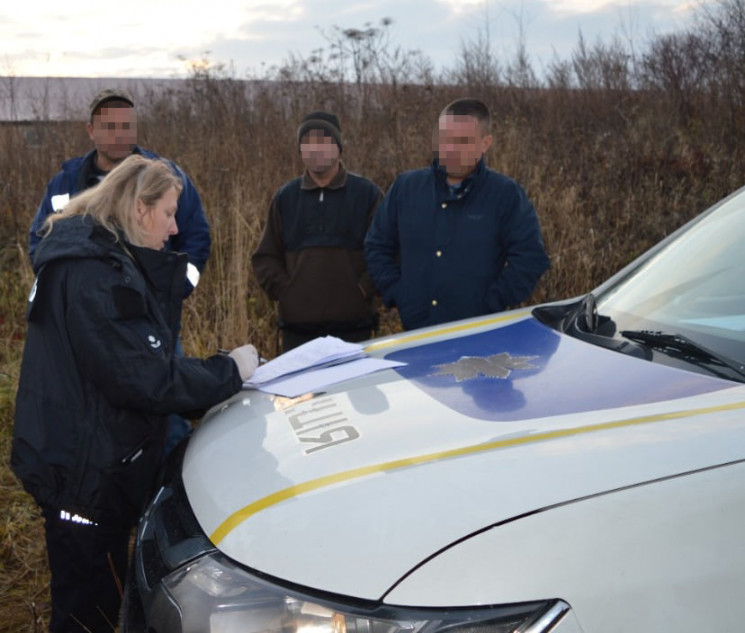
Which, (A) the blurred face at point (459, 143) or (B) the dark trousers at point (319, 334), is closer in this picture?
(A) the blurred face at point (459, 143)

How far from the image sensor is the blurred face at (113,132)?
404 centimetres

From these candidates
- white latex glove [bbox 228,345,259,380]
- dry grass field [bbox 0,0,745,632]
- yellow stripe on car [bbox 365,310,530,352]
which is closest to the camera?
white latex glove [bbox 228,345,259,380]

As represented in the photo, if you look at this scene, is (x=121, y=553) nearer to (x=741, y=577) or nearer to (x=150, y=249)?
(x=150, y=249)

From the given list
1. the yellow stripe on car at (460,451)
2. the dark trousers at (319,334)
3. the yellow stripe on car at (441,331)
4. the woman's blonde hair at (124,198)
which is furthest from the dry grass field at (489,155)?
the yellow stripe on car at (460,451)

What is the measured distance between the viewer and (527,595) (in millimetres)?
1375

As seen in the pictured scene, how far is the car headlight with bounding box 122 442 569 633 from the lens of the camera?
1372 mm

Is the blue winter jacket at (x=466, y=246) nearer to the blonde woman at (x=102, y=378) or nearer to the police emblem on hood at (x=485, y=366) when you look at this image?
the blonde woman at (x=102, y=378)

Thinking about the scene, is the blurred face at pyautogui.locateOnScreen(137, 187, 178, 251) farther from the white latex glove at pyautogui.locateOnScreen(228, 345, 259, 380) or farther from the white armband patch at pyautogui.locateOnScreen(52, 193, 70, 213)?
the white armband patch at pyautogui.locateOnScreen(52, 193, 70, 213)

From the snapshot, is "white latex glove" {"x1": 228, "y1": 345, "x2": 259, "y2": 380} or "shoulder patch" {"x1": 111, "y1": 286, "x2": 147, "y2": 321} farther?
"white latex glove" {"x1": 228, "y1": 345, "x2": 259, "y2": 380}

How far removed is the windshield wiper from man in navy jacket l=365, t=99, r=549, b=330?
159cm

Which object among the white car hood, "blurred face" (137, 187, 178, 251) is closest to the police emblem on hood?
the white car hood

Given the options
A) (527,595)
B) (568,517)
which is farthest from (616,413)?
(527,595)

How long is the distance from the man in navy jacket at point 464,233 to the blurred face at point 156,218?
145 cm

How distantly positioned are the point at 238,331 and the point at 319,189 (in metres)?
1.81
